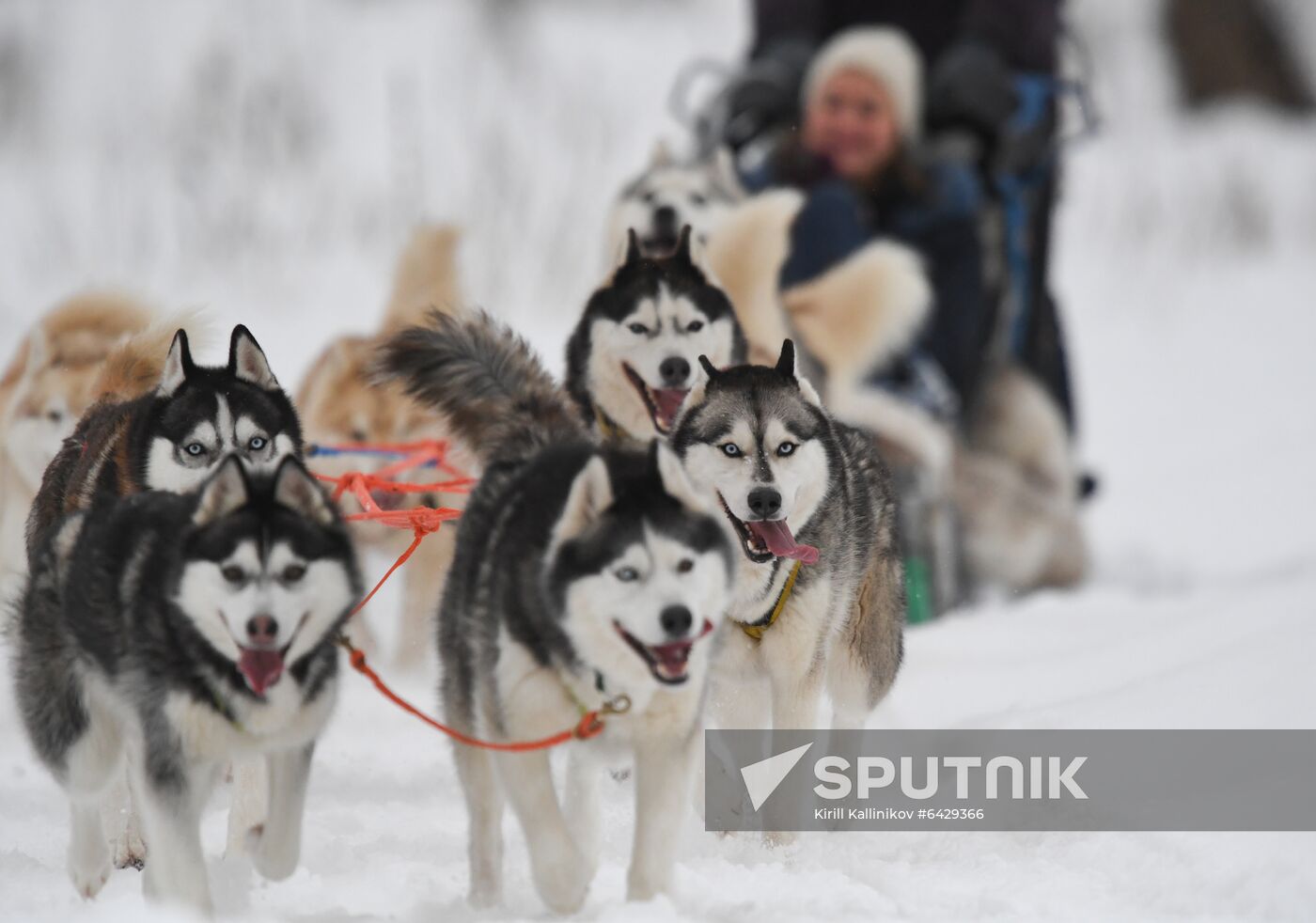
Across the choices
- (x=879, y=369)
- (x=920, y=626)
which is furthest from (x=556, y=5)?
(x=920, y=626)

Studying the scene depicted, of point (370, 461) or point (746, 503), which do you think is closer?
point (746, 503)

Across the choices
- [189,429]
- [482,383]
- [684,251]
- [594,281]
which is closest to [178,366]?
[189,429]

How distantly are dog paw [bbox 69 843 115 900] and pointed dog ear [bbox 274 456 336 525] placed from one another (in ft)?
2.51

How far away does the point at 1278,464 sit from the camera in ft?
29.4

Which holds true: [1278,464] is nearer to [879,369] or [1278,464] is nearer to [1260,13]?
[879,369]

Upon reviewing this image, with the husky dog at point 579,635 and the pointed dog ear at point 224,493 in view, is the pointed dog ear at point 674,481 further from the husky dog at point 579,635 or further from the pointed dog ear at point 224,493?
the pointed dog ear at point 224,493

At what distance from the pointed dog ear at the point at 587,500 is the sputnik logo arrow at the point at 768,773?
3.09ft

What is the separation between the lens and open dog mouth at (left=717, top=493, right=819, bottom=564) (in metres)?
2.77

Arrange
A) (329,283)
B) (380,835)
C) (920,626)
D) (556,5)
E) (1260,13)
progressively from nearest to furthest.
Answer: (380,835) → (920,626) → (329,283) → (556,5) → (1260,13)

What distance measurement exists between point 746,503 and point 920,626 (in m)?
3.04

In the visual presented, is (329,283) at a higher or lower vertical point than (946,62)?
higher

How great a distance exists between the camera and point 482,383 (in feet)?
9.72

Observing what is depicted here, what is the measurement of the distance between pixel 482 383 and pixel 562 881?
1034 millimetres

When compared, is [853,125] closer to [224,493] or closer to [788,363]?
[788,363]
